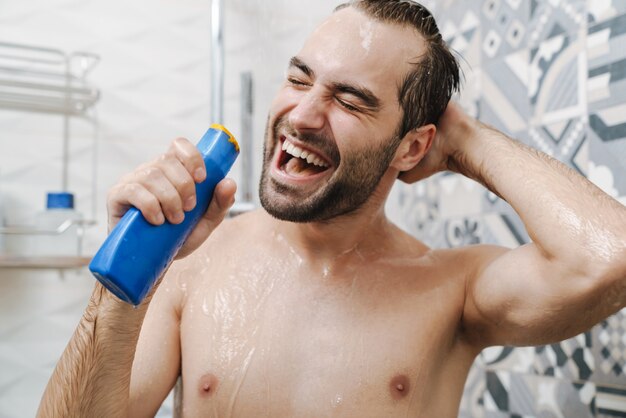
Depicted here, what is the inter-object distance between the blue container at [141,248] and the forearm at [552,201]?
46 centimetres

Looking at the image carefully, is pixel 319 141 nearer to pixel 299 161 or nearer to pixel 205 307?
pixel 299 161

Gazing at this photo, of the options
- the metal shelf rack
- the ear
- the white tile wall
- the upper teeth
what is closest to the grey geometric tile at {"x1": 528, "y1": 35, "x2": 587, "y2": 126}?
the ear

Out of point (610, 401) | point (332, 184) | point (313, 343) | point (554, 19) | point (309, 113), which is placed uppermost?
point (554, 19)

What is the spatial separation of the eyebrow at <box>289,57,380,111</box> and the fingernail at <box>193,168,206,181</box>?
1.07 ft

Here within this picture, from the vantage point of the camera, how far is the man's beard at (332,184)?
0.89m

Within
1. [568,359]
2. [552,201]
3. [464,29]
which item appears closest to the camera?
[552,201]

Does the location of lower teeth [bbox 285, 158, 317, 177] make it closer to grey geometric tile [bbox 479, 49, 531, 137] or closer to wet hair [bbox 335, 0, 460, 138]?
wet hair [bbox 335, 0, 460, 138]

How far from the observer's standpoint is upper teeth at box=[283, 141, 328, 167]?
897 millimetres

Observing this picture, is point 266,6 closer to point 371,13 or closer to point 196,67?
point 196,67

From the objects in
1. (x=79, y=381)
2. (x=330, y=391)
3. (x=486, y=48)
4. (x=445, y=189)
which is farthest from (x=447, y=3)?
(x=79, y=381)

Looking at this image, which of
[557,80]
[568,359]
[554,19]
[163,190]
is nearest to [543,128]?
[557,80]

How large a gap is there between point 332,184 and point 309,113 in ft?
0.37

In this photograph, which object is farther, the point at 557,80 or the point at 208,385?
the point at 557,80

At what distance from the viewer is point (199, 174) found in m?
0.65
